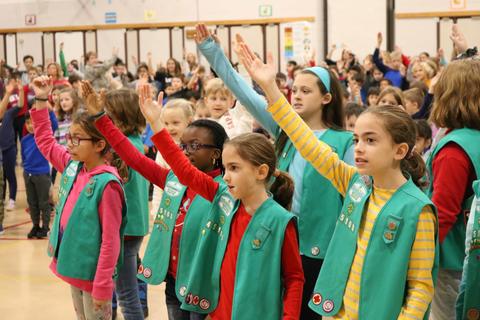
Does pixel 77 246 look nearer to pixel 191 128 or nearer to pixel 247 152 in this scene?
pixel 191 128

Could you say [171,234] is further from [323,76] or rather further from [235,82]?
[323,76]

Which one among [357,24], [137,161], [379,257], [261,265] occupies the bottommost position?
[261,265]

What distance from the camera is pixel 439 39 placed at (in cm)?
1639

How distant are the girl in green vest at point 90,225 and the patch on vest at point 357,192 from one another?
1.35 m

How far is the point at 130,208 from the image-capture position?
4281mm

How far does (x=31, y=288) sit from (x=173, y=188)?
2.88m

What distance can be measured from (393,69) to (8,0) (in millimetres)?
13308

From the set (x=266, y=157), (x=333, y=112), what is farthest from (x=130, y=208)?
(x=266, y=157)

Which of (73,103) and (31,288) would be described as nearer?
(31,288)

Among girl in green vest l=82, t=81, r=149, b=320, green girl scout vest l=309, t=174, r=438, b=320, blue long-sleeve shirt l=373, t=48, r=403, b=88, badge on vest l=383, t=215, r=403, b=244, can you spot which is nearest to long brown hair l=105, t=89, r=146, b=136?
girl in green vest l=82, t=81, r=149, b=320

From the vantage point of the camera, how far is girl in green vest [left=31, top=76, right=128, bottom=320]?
338cm

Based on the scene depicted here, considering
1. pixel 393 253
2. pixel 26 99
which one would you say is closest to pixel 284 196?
pixel 393 253

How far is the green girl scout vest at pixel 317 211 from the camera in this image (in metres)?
3.16

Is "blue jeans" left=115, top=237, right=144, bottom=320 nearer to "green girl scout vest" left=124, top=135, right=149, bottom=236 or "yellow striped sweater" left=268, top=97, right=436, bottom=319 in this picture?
"green girl scout vest" left=124, top=135, right=149, bottom=236
